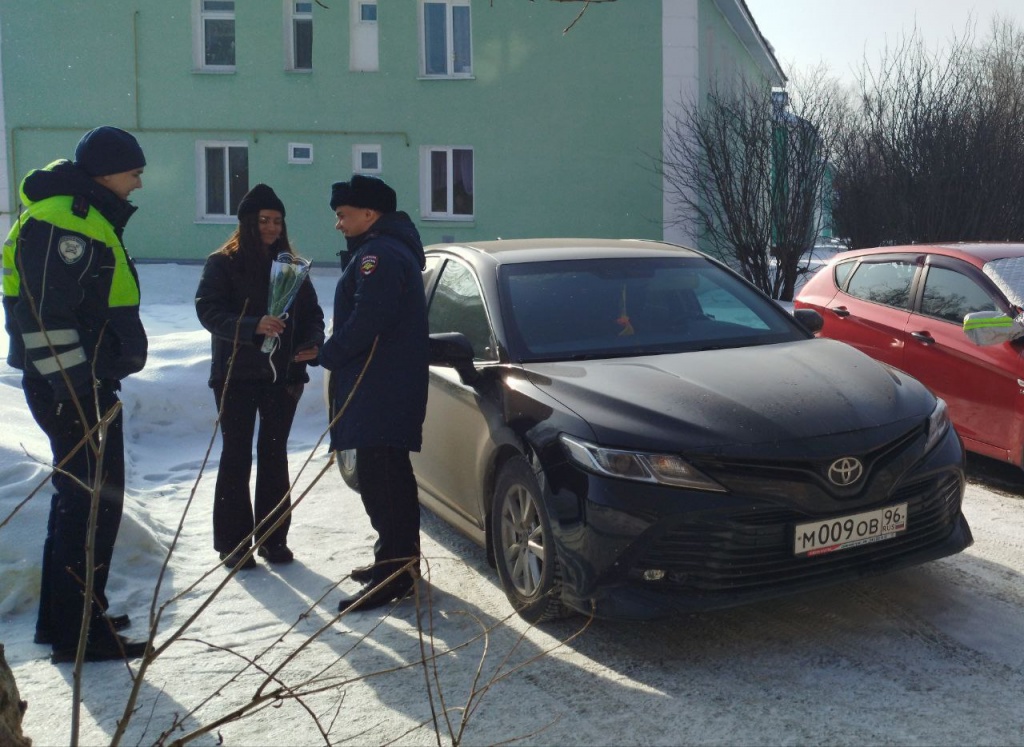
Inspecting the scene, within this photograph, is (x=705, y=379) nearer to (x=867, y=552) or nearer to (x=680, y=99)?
(x=867, y=552)

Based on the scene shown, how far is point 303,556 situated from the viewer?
558 centimetres

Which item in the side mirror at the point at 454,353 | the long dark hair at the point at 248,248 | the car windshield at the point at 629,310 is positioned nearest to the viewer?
the side mirror at the point at 454,353

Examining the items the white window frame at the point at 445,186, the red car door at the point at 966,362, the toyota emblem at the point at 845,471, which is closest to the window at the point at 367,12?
the white window frame at the point at 445,186

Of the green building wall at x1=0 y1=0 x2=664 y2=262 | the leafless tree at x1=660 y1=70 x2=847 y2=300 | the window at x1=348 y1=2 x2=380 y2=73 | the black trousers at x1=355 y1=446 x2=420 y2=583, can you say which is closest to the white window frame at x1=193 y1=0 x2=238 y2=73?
the green building wall at x1=0 y1=0 x2=664 y2=262

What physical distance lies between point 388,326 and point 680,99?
50.6ft

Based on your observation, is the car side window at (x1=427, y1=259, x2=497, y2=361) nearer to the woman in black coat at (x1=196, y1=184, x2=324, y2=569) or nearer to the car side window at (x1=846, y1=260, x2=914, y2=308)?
the woman in black coat at (x1=196, y1=184, x2=324, y2=569)

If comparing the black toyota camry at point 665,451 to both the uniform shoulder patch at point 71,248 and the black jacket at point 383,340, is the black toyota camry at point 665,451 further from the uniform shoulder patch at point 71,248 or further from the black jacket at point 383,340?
the uniform shoulder patch at point 71,248

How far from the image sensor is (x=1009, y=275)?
265 inches

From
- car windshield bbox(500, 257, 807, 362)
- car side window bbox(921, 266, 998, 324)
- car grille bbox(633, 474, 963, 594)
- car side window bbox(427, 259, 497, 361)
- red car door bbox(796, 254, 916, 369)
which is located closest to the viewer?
car grille bbox(633, 474, 963, 594)

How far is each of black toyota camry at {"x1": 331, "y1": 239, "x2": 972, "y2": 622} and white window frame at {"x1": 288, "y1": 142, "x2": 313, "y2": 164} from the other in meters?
15.7

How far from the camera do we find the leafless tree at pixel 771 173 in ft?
55.7

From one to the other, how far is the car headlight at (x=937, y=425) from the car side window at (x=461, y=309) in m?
1.75

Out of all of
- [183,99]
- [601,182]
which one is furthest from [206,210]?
[601,182]

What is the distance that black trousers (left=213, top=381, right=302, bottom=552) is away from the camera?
5328 mm
